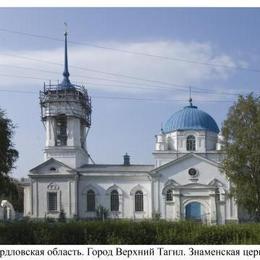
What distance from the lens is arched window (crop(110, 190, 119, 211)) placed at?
1144 inches

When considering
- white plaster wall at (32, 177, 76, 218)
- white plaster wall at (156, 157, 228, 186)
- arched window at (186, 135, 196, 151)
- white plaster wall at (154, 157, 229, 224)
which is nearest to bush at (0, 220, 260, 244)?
white plaster wall at (154, 157, 229, 224)

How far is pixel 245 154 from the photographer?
813 inches

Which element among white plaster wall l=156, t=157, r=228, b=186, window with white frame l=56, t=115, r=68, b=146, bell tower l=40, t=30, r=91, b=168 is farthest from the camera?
white plaster wall l=156, t=157, r=228, b=186

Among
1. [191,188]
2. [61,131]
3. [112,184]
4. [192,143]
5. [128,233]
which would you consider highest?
[61,131]

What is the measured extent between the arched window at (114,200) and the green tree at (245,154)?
360 inches

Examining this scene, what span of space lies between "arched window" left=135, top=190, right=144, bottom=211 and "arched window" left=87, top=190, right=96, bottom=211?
1992 millimetres

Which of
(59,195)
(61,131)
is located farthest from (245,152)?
(59,195)

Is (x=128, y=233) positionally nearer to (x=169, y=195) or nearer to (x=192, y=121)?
(x=169, y=195)

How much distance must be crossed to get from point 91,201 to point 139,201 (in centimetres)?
228

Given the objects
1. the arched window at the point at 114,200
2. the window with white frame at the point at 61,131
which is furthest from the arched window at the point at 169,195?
the window with white frame at the point at 61,131

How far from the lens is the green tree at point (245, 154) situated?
20562mm

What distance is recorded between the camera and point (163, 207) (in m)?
28.6

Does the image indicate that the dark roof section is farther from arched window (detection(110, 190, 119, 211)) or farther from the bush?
the bush
